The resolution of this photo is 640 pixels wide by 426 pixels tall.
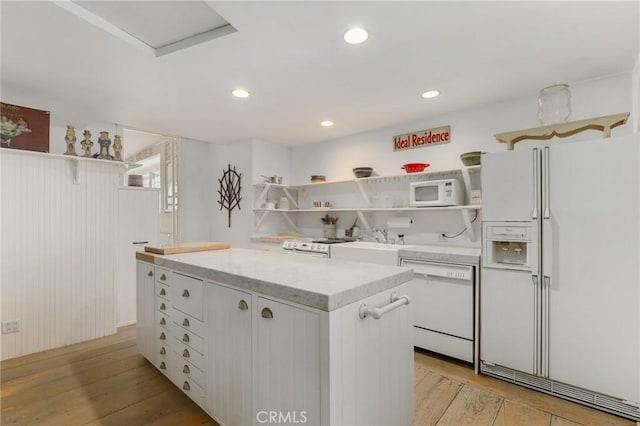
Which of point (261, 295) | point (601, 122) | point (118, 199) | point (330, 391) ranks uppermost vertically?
point (601, 122)

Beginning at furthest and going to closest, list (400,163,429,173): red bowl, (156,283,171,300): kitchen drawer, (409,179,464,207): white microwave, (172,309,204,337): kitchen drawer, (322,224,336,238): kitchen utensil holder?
(322,224,336,238): kitchen utensil holder → (400,163,429,173): red bowl → (409,179,464,207): white microwave → (156,283,171,300): kitchen drawer → (172,309,204,337): kitchen drawer

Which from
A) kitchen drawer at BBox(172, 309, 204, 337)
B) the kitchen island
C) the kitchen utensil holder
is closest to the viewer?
the kitchen island

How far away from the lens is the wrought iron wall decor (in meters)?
4.68

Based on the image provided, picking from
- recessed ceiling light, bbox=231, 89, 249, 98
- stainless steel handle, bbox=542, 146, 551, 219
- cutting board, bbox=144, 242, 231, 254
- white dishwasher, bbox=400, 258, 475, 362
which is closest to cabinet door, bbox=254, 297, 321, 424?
cutting board, bbox=144, 242, 231, 254

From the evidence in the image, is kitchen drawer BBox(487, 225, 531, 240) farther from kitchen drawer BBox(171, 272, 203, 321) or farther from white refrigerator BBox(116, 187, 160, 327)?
white refrigerator BBox(116, 187, 160, 327)

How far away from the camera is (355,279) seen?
1509 mm

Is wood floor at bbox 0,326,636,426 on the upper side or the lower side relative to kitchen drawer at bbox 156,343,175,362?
lower

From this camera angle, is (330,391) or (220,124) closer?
(330,391)

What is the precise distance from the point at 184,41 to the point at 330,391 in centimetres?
228

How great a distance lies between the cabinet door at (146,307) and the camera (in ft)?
8.06

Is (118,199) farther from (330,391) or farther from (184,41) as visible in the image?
(330,391)

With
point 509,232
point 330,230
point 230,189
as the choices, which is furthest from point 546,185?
point 230,189

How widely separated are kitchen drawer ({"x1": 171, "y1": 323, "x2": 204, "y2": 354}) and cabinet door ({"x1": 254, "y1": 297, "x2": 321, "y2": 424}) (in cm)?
57

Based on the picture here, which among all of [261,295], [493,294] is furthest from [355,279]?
[493,294]
